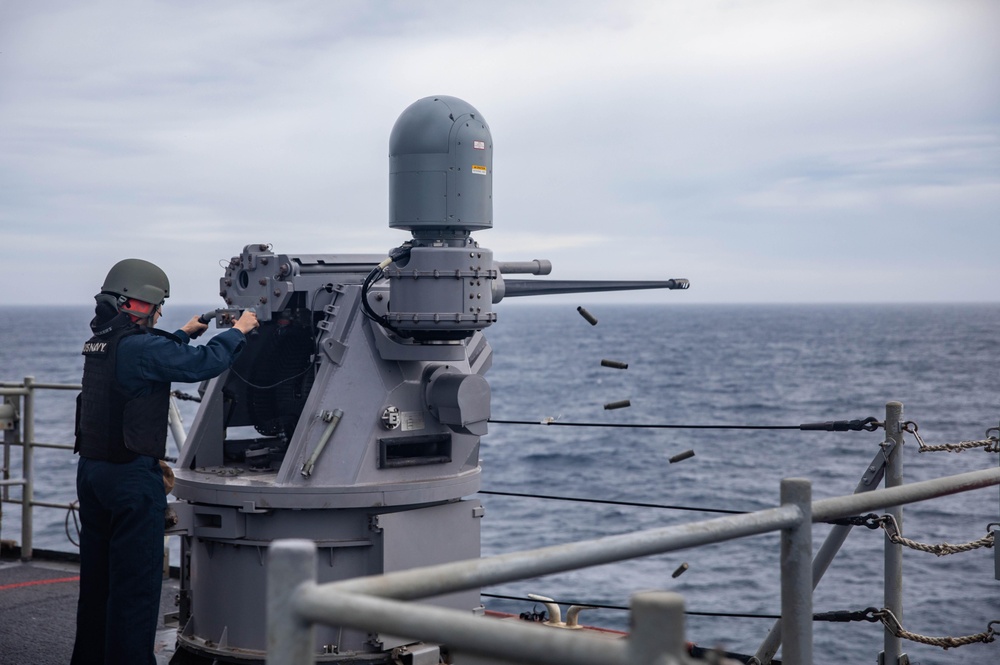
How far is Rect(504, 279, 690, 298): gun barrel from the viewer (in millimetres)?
6699

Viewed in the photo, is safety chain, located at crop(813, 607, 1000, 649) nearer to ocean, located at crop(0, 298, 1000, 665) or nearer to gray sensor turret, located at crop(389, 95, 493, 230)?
ocean, located at crop(0, 298, 1000, 665)

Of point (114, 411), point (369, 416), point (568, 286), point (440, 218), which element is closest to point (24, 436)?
point (114, 411)

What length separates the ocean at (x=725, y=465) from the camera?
19.5 meters

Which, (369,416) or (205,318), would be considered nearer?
(369,416)

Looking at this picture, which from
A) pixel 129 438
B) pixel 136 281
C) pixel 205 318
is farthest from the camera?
pixel 205 318

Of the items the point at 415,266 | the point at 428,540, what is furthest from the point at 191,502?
the point at 415,266

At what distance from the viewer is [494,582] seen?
2281 mm

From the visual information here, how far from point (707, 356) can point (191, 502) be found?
75.6 meters

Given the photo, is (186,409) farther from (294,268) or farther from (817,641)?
(294,268)

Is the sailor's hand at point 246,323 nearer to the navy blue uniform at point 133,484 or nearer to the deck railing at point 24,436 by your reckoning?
the navy blue uniform at point 133,484

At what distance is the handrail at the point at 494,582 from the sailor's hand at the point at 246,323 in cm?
335

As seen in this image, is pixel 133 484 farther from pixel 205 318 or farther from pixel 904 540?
pixel 904 540

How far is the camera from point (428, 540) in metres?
5.79

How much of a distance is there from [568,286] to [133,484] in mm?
2707
